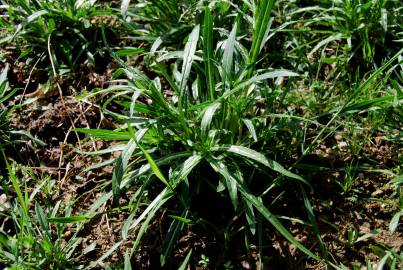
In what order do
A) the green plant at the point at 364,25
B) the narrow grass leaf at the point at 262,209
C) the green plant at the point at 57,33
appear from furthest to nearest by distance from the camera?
the green plant at the point at 57,33
the green plant at the point at 364,25
the narrow grass leaf at the point at 262,209

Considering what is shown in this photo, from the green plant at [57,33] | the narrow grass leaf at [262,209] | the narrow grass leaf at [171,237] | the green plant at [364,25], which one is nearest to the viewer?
the narrow grass leaf at [262,209]

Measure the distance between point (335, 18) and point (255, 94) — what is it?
0.76m

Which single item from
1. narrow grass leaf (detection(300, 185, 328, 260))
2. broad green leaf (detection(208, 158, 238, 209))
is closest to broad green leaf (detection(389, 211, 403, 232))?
narrow grass leaf (detection(300, 185, 328, 260))

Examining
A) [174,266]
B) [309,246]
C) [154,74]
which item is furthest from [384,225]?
[154,74]

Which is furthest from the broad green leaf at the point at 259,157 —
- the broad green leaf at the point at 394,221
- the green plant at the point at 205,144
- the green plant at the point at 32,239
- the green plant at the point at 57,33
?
the green plant at the point at 57,33

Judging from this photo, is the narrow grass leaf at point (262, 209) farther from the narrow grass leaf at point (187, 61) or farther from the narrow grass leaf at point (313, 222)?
the narrow grass leaf at point (187, 61)

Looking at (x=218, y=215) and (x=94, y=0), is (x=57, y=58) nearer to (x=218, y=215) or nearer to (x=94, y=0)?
(x=94, y=0)

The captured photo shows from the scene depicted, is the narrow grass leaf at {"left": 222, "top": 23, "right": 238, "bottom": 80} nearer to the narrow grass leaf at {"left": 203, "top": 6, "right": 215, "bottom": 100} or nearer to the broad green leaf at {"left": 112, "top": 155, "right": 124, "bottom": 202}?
the narrow grass leaf at {"left": 203, "top": 6, "right": 215, "bottom": 100}

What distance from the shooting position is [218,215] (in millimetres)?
2084

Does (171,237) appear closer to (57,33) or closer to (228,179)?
(228,179)

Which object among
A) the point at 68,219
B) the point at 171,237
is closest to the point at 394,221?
the point at 171,237

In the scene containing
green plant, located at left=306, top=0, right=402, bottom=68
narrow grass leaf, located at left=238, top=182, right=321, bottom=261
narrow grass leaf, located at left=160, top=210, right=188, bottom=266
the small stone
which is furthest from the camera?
green plant, located at left=306, top=0, right=402, bottom=68

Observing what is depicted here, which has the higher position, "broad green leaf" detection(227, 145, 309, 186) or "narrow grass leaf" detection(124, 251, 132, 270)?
"broad green leaf" detection(227, 145, 309, 186)

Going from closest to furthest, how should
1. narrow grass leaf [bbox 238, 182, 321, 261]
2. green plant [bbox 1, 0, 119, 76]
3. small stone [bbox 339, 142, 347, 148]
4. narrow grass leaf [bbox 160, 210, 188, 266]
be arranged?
1. narrow grass leaf [bbox 238, 182, 321, 261]
2. narrow grass leaf [bbox 160, 210, 188, 266]
3. small stone [bbox 339, 142, 347, 148]
4. green plant [bbox 1, 0, 119, 76]
